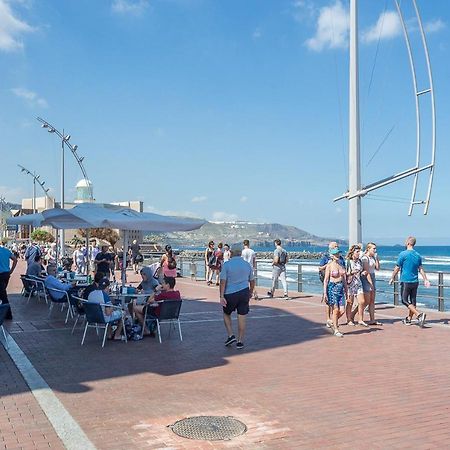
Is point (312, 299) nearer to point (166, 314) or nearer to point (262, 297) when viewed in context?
point (262, 297)

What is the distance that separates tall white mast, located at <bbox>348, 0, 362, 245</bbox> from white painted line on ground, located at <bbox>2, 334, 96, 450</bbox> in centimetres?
856

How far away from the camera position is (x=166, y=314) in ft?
30.5

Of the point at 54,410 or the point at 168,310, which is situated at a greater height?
the point at 168,310

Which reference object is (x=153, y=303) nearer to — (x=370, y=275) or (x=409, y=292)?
(x=370, y=275)

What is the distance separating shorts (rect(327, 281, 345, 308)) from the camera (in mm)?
9977

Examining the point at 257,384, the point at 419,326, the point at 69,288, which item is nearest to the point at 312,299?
the point at 419,326

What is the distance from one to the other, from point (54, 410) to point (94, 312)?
3.33m

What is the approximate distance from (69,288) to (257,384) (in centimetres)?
614

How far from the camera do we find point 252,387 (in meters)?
6.53

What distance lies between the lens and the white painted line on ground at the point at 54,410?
15.5 ft

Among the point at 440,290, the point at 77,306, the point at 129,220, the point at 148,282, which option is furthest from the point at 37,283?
the point at 440,290

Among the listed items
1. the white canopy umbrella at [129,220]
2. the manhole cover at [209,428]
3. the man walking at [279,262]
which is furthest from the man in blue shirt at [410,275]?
the manhole cover at [209,428]

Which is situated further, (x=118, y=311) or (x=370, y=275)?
(x=370, y=275)

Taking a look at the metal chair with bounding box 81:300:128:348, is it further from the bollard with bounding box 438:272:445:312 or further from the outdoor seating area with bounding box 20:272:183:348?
the bollard with bounding box 438:272:445:312
